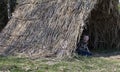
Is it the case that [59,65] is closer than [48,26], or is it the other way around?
[59,65]

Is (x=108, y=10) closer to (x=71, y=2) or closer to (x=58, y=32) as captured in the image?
(x=71, y=2)

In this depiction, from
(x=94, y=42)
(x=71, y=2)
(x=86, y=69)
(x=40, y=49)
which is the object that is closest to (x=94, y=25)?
(x=94, y=42)

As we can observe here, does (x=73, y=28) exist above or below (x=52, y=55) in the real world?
above

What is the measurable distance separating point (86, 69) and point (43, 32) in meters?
2.64

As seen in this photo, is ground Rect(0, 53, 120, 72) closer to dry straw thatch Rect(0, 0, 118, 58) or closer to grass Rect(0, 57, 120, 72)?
grass Rect(0, 57, 120, 72)

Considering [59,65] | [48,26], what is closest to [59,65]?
[59,65]

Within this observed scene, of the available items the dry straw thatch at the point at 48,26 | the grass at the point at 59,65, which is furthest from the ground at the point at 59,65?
the dry straw thatch at the point at 48,26

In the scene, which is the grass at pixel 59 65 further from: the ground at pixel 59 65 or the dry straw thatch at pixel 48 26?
the dry straw thatch at pixel 48 26

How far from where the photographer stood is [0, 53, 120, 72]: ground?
319 inches

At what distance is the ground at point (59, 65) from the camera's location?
319 inches

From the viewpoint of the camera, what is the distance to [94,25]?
12.6 meters

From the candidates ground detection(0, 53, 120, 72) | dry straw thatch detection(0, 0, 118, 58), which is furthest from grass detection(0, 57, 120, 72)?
dry straw thatch detection(0, 0, 118, 58)

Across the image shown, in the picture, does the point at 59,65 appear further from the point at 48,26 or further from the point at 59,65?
the point at 48,26

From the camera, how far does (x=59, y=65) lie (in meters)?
8.54
